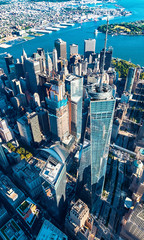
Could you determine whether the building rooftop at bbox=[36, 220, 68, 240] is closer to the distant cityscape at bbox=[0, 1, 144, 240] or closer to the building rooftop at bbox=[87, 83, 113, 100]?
the distant cityscape at bbox=[0, 1, 144, 240]

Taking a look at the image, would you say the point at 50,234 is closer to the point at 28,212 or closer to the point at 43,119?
the point at 28,212

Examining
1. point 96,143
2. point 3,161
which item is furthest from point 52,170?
point 3,161

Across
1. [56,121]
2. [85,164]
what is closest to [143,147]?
[85,164]

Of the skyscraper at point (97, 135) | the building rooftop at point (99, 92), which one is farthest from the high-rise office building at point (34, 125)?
the building rooftop at point (99, 92)

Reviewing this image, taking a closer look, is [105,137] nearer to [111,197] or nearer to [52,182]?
[52,182]

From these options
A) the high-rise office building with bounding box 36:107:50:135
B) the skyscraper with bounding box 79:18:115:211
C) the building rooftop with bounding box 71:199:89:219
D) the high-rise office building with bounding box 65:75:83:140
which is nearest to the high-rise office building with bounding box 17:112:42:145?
the high-rise office building with bounding box 36:107:50:135
